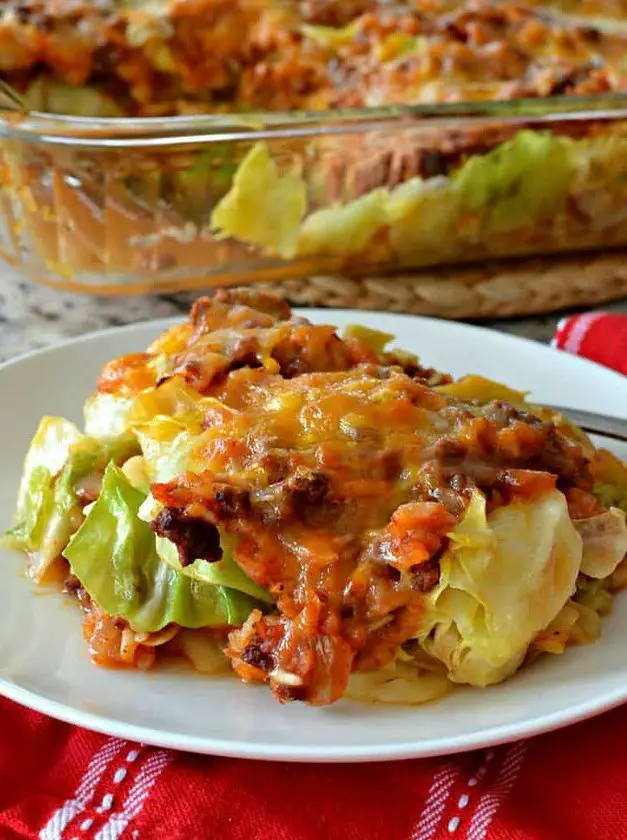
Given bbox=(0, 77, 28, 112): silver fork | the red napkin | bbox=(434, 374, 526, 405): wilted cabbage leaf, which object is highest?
bbox=(0, 77, 28, 112): silver fork

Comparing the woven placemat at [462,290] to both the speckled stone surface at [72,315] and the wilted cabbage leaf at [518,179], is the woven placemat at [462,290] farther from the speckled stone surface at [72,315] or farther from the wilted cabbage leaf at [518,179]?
the wilted cabbage leaf at [518,179]

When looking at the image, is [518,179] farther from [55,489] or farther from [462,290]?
[55,489]

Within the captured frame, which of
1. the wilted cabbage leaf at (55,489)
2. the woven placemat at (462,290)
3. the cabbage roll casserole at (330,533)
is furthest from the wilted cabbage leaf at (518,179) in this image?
the wilted cabbage leaf at (55,489)

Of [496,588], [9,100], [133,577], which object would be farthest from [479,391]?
[9,100]

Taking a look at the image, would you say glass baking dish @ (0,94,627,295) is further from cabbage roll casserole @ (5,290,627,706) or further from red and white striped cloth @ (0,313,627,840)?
red and white striped cloth @ (0,313,627,840)

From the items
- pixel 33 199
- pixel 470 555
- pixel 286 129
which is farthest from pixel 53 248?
pixel 470 555

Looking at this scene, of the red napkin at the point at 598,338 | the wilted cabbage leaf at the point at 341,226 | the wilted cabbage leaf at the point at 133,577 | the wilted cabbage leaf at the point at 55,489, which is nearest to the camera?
the wilted cabbage leaf at the point at 133,577

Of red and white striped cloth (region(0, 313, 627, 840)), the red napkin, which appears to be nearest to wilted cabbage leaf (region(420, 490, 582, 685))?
red and white striped cloth (region(0, 313, 627, 840))
